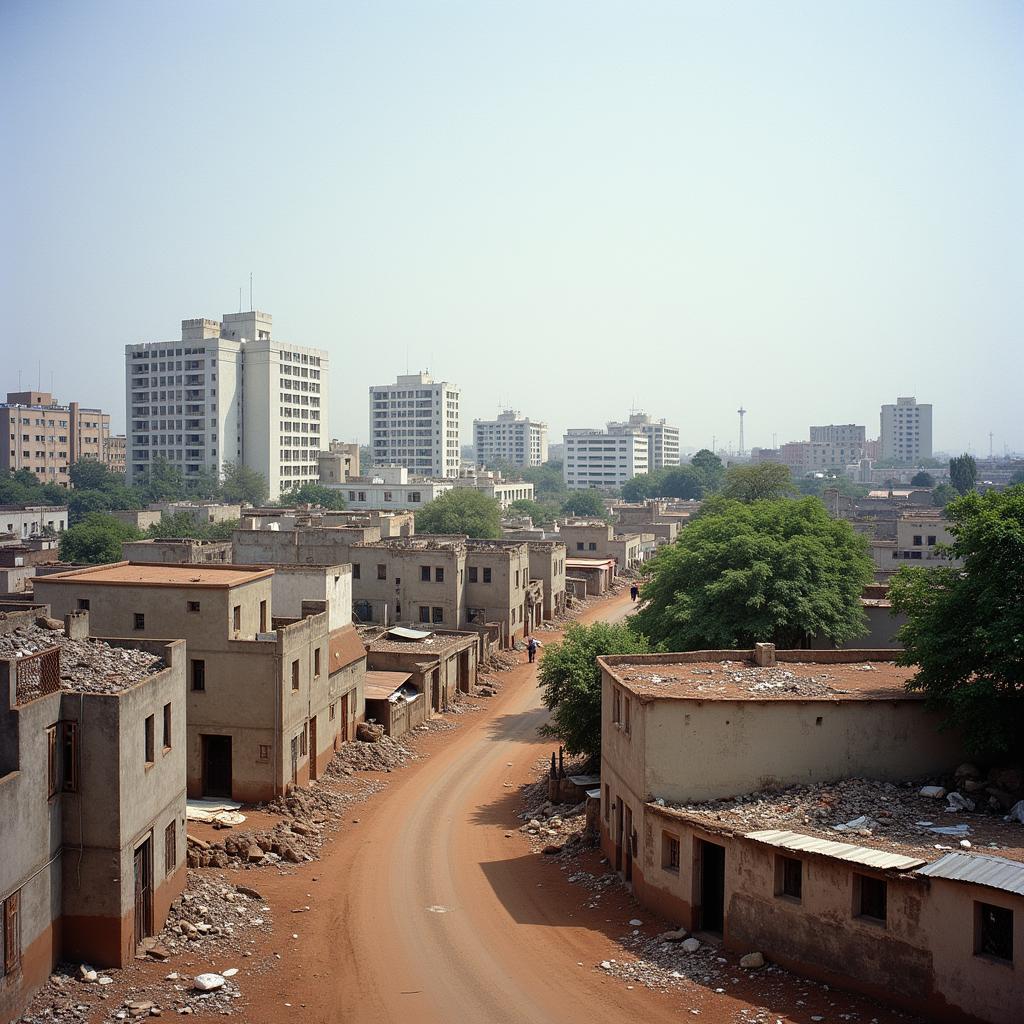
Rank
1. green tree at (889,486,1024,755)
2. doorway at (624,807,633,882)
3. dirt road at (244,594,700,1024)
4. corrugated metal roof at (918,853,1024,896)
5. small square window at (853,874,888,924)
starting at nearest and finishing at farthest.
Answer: corrugated metal roof at (918,853,1024,896)
small square window at (853,874,888,924)
dirt road at (244,594,700,1024)
green tree at (889,486,1024,755)
doorway at (624,807,633,882)

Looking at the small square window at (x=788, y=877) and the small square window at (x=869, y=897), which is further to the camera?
the small square window at (x=788, y=877)

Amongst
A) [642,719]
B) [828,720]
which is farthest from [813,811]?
[642,719]

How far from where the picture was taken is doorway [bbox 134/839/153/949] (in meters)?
19.1

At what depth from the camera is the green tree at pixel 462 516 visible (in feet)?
268

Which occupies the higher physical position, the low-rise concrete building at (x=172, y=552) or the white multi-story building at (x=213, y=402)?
the white multi-story building at (x=213, y=402)

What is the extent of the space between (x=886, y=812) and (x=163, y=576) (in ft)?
69.4

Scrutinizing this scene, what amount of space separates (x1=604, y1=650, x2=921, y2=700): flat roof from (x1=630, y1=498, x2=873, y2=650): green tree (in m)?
6.81

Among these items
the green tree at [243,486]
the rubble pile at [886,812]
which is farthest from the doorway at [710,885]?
the green tree at [243,486]

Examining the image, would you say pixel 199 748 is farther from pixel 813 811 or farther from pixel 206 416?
pixel 206 416

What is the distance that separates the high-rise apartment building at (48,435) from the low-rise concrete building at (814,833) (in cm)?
12566

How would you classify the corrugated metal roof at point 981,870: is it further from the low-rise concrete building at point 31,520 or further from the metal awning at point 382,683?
the low-rise concrete building at point 31,520

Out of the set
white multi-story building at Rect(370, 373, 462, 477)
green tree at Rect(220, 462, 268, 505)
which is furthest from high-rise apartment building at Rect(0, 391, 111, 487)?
white multi-story building at Rect(370, 373, 462, 477)

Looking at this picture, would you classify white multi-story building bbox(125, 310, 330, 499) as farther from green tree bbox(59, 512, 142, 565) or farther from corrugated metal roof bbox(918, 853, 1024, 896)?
corrugated metal roof bbox(918, 853, 1024, 896)

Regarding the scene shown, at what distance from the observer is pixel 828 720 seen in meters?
21.2
